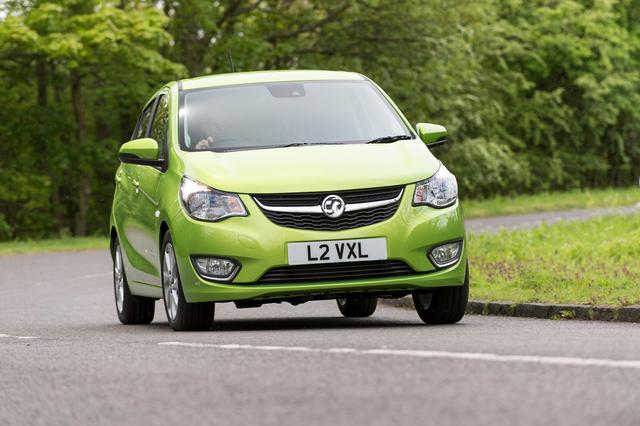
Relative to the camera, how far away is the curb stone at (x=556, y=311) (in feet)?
38.5

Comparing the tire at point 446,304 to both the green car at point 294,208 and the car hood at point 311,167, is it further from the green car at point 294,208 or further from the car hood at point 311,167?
the car hood at point 311,167

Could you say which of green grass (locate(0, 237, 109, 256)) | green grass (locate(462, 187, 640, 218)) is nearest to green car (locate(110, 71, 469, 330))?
green grass (locate(0, 237, 109, 256))

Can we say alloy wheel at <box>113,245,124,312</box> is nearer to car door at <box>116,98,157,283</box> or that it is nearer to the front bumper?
car door at <box>116,98,157,283</box>

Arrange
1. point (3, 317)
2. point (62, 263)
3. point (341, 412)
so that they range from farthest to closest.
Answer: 1. point (62, 263)
2. point (3, 317)
3. point (341, 412)

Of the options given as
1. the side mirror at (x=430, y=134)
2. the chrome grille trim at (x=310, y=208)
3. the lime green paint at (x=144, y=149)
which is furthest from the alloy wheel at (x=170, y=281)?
the side mirror at (x=430, y=134)

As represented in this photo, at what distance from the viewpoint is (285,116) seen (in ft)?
38.8

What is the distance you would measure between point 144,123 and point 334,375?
20.4 feet

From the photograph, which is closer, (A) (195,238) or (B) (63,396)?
(B) (63,396)

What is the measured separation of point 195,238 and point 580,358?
3567 mm

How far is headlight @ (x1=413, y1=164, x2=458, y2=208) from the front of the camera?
10.8 metres

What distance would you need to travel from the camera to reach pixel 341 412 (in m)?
6.45

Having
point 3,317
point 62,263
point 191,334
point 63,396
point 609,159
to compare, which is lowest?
point 609,159

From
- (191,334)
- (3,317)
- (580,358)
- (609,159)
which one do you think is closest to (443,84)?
(609,159)

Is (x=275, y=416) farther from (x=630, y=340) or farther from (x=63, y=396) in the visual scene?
(x=630, y=340)
